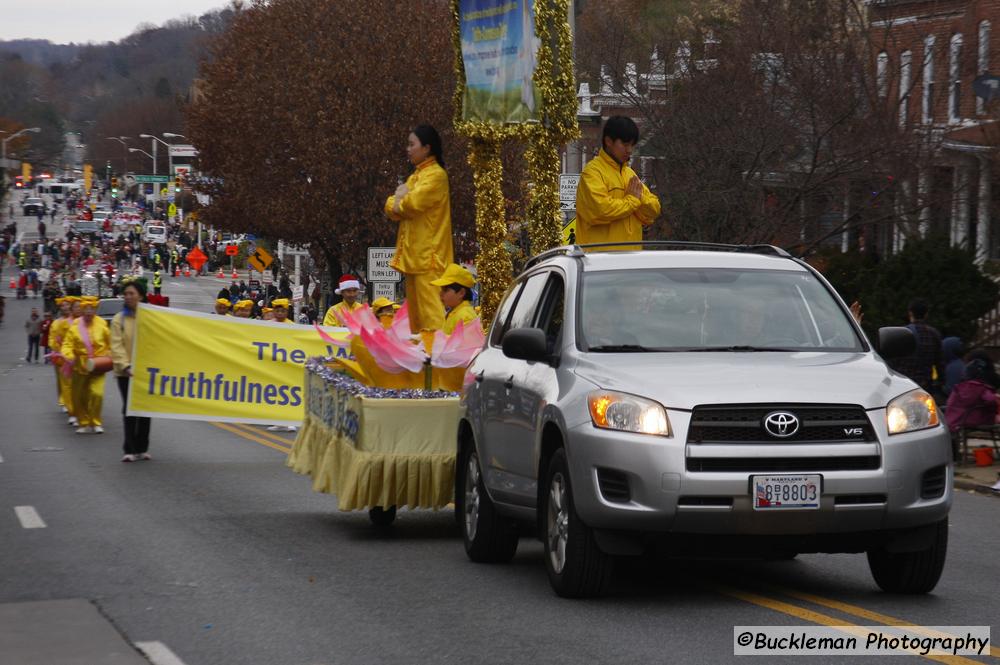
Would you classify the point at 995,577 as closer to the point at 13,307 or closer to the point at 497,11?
the point at 497,11

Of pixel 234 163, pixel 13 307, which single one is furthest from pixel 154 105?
pixel 234 163

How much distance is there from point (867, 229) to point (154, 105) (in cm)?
17067

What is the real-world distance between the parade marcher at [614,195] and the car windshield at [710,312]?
352 centimetres

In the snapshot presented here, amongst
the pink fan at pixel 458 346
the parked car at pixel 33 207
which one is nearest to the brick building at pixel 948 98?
the pink fan at pixel 458 346

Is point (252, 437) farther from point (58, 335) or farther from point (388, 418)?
point (388, 418)

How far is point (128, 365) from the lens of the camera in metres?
19.0

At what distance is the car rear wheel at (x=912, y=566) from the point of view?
8.80 metres

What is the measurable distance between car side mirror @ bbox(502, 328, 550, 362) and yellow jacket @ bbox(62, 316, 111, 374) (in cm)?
1509

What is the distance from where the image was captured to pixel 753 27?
28.0 meters

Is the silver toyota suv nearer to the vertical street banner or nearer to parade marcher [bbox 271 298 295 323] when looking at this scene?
the vertical street banner

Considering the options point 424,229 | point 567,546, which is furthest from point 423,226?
point 567,546

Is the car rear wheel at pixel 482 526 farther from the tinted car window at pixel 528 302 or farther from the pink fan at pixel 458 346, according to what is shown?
the pink fan at pixel 458 346

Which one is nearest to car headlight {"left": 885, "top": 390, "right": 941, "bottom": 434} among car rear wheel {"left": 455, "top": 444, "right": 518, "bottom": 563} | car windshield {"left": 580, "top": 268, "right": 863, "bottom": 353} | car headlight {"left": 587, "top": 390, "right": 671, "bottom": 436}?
car windshield {"left": 580, "top": 268, "right": 863, "bottom": 353}

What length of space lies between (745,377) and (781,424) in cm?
35
